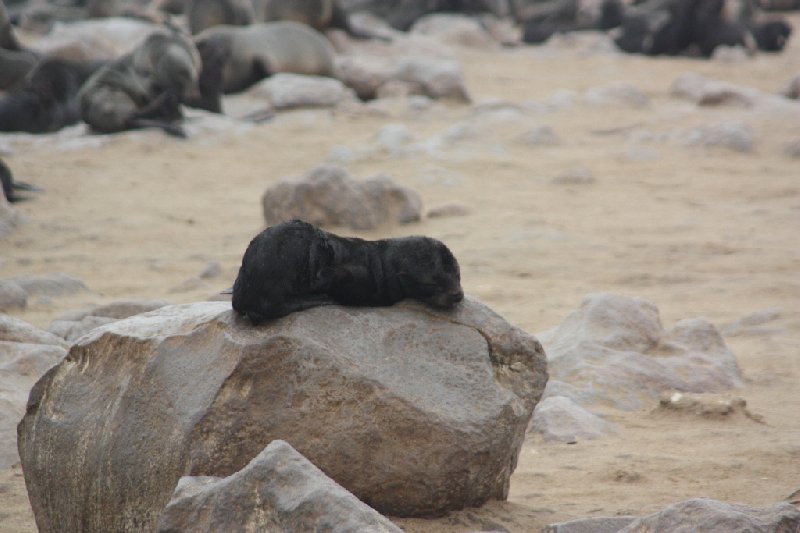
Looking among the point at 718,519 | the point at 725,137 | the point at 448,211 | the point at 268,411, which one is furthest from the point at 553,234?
the point at 718,519

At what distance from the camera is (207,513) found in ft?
9.30

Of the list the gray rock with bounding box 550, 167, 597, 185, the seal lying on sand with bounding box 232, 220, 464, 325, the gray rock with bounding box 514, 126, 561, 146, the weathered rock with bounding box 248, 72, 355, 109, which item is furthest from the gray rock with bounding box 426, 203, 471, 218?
the weathered rock with bounding box 248, 72, 355, 109

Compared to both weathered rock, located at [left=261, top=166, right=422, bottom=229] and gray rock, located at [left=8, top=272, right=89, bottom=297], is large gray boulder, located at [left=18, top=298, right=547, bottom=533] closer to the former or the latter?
gray rock, located at [left=8, top=272, right=89, bottom=297]

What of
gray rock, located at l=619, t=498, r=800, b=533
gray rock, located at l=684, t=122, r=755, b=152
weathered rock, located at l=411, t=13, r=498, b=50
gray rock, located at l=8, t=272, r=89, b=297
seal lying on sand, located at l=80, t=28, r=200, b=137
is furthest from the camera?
weathered rock, located at l=411, t=13, r=498, b=50

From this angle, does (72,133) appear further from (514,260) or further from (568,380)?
(568,380)

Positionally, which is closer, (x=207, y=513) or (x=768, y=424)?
(x=207, y=513)

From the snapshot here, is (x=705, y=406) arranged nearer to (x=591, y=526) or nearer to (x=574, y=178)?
(x=591, y=526)

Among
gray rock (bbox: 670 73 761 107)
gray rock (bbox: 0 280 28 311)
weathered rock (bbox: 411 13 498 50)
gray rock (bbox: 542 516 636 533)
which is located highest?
gray rock (bbox: 542 516 636 533)

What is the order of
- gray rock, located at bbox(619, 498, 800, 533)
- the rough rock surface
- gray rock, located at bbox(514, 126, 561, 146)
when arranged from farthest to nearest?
gray rock, located at bbox(514, 126, 561, 146) < the rough rock surface < gray rock, located at bbox(619, 498, 800, 533)

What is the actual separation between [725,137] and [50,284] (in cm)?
728

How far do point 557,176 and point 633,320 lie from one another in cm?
494

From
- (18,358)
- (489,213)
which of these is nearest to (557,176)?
(489,213)

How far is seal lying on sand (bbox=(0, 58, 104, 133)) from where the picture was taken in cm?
1242

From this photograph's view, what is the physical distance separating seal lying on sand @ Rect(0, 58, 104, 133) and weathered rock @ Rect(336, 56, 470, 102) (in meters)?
3.71
